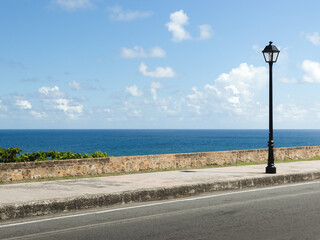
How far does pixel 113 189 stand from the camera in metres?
10.9

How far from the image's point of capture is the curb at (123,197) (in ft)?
28.7

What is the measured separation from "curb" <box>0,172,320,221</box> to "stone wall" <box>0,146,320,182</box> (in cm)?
460

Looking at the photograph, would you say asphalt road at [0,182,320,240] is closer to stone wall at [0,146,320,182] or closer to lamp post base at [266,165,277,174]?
lamp post base at [266,165,277,174]

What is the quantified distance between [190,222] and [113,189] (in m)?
3.48

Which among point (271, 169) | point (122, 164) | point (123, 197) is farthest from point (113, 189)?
point (271, 169)

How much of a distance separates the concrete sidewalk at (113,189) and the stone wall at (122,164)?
5.16 feet

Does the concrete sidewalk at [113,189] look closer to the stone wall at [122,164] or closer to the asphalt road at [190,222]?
the asphalt road at [190,222]

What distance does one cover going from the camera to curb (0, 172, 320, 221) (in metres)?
8.76

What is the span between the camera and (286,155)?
22453mm

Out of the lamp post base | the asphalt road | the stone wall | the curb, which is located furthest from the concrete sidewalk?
the stone wall

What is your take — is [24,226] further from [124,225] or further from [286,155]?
[286,155]

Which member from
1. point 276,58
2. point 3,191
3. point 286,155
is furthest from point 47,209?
point 286,155

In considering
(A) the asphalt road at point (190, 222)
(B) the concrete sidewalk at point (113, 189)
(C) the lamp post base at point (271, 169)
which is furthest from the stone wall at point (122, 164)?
(A) the asphalt road at point (190, 222)

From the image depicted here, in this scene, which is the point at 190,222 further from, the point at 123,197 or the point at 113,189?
the point at 113,189
